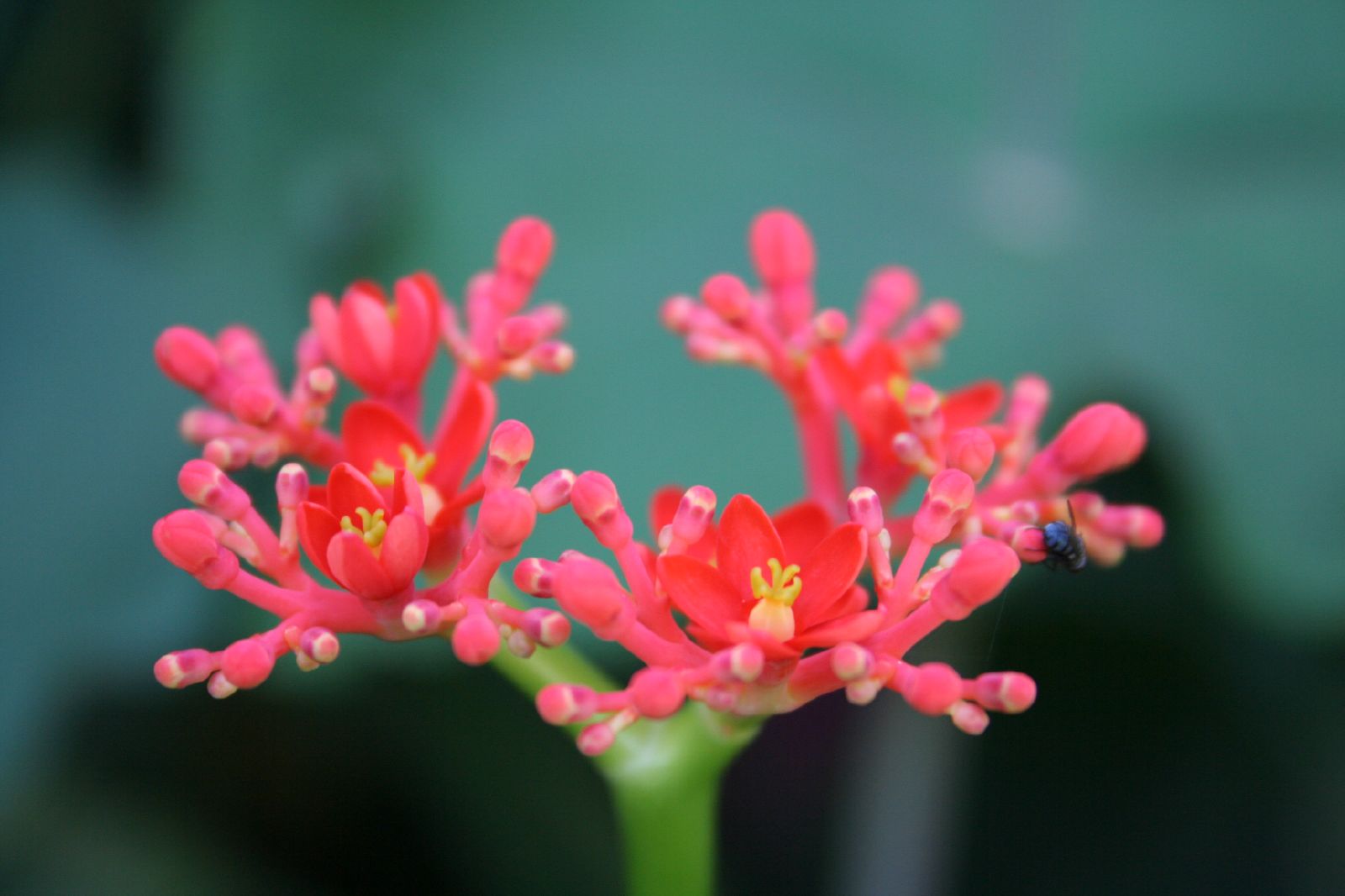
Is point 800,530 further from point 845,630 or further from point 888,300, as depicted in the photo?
point 888,300

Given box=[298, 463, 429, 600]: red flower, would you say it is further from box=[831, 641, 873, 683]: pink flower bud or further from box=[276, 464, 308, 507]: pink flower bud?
box=[831, 641, 873, 683]: pink flower bud

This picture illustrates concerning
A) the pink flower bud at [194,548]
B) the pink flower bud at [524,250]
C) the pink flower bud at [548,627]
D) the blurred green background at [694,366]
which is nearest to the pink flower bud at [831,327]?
the pink flower bud at [524,250]

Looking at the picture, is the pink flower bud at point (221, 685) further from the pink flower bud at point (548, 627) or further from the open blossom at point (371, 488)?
the pink flower bud at point (548, 627)

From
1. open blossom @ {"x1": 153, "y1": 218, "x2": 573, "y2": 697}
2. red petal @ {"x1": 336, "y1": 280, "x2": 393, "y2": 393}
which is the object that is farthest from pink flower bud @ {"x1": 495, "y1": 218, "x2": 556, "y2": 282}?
red petal @ {"x1": 336, "y1": 280, "x2": 393, "y2": 393}

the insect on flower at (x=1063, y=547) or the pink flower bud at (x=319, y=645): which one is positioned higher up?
the insect on flower at (x=1063, y=547)

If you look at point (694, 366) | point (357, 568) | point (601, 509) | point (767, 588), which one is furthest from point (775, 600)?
point (694, 366)

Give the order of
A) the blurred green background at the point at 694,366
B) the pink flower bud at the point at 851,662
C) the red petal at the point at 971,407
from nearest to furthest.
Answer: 1. the pink flower bud at the point at 851,662
2. the red petal at the point at 971,407
3. the blurred green background at the point at 694,366

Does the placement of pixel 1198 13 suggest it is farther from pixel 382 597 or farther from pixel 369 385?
pixel 382 597
